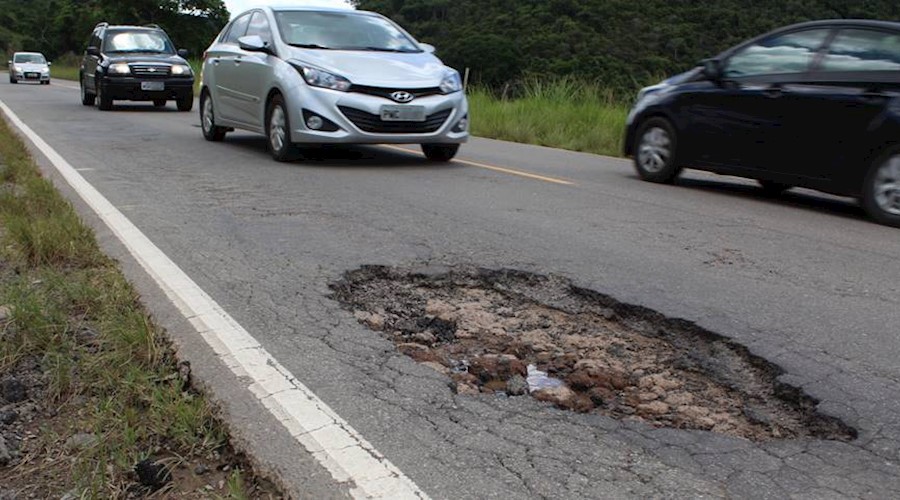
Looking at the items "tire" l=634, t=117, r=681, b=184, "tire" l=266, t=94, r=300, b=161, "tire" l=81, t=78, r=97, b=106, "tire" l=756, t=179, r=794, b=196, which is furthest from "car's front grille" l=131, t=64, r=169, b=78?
"tire" l=756, t=179, r=794, b=196

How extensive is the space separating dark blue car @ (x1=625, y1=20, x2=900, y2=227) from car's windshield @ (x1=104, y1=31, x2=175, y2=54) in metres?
13.3

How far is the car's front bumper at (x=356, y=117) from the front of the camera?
8.78 metres

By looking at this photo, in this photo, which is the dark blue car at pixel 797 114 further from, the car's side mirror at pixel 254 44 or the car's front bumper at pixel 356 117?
the car's side mirror at pixel 254 44

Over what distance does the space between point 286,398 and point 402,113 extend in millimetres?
6114

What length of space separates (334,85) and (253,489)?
6.82 m

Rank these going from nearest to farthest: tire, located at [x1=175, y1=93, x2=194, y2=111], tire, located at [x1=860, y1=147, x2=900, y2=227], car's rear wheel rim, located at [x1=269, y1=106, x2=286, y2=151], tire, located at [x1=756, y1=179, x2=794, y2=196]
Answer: tire, located at [x1=860, y1=147, x2=900, y2=227], tire, located at [x1=756, y1=179, x2=794, y2=196], car's rear wheel rim, located at [x1=269, y1=106, x2=286, y2=151], tire, located at [x1=175, y1=93, x2=194, y2=111]

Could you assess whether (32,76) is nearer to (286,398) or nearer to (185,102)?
(185,102)

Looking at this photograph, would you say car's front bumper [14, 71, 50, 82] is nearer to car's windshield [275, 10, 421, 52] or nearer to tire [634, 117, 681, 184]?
car's windshield [275, 10, 421, 52]

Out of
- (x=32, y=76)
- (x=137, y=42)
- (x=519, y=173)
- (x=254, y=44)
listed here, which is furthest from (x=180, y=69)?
(x=32, y=76)

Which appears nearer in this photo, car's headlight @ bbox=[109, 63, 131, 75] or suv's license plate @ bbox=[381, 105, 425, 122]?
suv's license plate @ bbox=[381, 105, 425, 122]

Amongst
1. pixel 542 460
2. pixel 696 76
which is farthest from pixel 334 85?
pixel 542 460

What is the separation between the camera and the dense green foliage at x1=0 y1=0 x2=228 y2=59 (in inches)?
2496

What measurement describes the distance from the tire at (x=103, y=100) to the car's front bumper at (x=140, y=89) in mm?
79

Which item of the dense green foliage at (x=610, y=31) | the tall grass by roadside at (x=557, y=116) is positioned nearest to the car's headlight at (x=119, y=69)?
the tall grass by roadside at (x=557, y=116)
